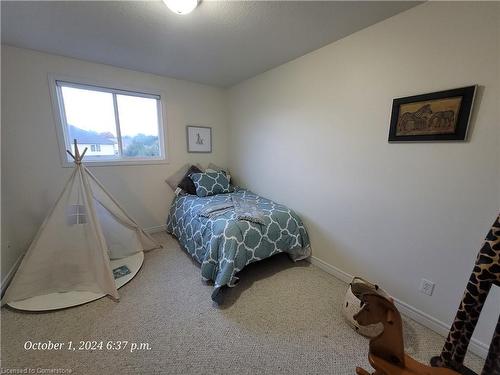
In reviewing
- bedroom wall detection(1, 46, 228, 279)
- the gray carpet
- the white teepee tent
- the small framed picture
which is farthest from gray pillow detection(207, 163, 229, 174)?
the gray carpet

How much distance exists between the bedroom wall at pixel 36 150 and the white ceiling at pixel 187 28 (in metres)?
0.17

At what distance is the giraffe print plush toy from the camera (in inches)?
29.8

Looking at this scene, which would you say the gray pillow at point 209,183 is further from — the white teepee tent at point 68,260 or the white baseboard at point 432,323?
the white baseboard at point 432,323

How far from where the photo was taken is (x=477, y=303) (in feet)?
2.67

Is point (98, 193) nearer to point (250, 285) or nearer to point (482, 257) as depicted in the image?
point (250, 285)

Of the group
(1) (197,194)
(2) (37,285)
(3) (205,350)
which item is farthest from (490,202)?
(2) (37,285)

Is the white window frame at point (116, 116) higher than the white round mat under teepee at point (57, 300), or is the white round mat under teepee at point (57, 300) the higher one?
the white window frame at point (116, 116)

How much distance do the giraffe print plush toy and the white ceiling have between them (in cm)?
162

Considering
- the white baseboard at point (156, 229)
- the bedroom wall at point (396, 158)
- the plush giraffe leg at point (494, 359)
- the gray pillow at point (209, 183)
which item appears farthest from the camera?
the white baseboard at point (156, 229)

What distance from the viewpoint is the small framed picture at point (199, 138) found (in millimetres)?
3300

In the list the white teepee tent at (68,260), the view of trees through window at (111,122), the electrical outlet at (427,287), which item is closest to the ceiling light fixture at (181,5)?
the white teepee tent at (68,260)

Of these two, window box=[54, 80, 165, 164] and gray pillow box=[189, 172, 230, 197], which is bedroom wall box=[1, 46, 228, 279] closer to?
window box=[54, 80, 165, 164]

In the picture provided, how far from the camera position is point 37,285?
1.82m

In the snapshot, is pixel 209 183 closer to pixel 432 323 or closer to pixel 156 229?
pixel 156 229
